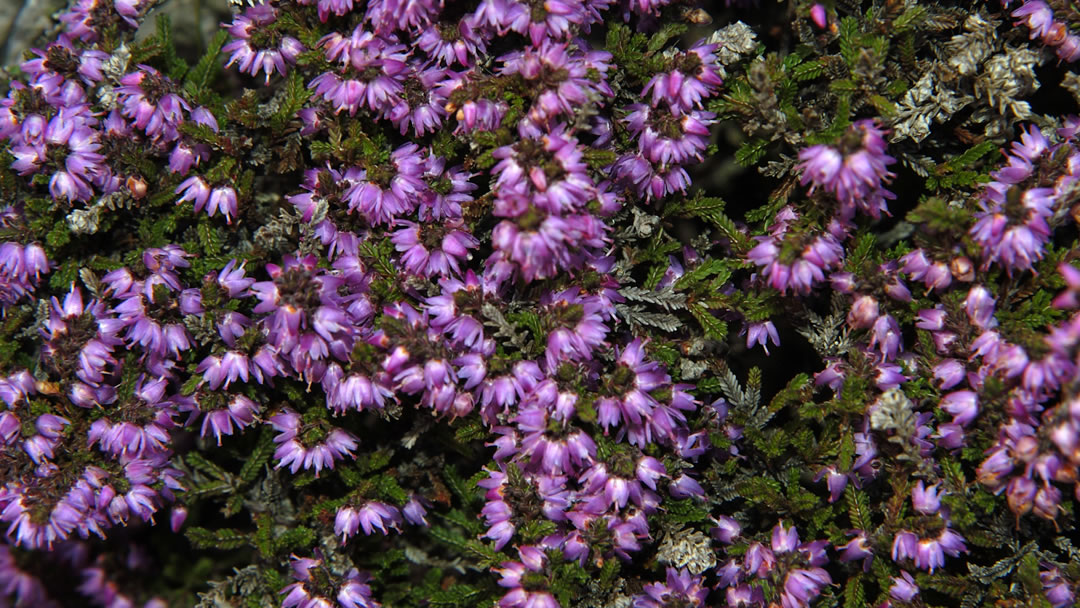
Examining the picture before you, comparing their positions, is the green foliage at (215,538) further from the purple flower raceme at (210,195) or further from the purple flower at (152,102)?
the purple flower at (152,102)

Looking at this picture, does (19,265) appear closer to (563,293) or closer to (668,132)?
(563,293)

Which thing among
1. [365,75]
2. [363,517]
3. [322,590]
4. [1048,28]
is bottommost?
[322,590]

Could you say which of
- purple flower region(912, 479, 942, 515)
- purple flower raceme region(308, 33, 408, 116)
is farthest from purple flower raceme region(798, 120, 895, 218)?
purple flower raceme region(308, 33, 408, 116)

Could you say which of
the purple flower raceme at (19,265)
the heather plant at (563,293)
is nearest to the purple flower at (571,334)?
the heather plant at (563,293)

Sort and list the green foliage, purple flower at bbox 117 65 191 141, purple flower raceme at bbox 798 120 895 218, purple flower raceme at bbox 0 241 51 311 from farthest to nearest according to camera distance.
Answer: the green foliage, purple flower raceme at bbox 0 241 51 311, purple flower at bbox 117 65 191 141, purple flower raceme at bbox 798 120 895 218

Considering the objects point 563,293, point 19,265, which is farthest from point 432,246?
point 19,265

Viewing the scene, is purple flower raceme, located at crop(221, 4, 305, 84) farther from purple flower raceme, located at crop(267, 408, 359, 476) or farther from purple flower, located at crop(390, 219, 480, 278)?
purple flower raceme, located at crop(267, 408, 359, 476)

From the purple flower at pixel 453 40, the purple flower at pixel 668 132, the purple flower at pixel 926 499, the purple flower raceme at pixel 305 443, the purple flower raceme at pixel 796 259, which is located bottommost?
the purple flower raceme at pixel 305 443

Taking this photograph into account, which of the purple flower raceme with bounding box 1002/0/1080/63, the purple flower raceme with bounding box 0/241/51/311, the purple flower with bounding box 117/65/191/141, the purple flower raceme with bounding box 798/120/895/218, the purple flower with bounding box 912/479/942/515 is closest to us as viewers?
the purple flower raceme with bounding box 798/120/895/218
